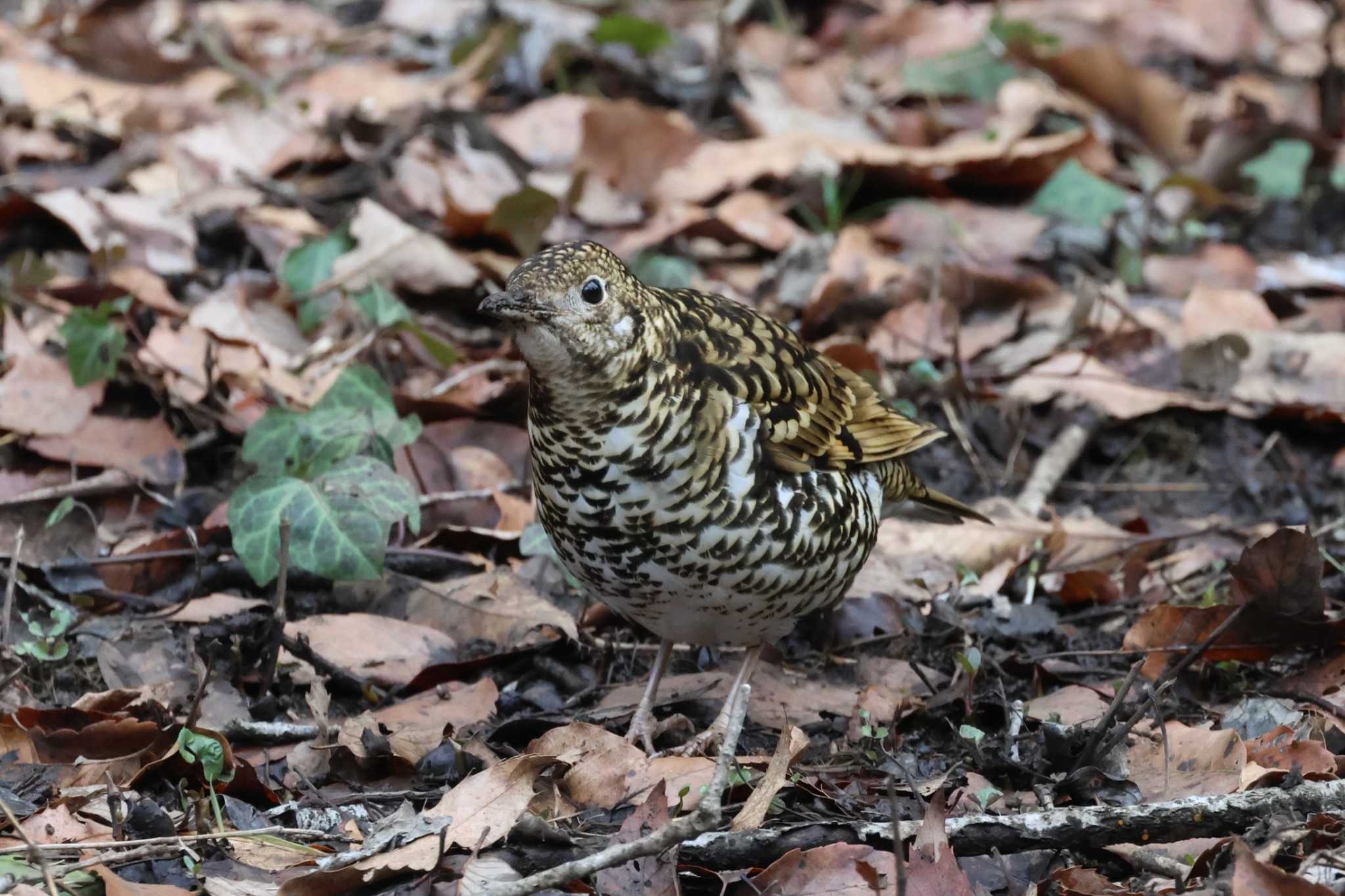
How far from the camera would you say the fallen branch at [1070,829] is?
10.4 ft

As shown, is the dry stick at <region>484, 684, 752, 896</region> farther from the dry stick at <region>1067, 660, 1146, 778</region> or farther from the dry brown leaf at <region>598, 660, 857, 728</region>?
the dry brown leaf at <region>598, 660, 857, 728</region>

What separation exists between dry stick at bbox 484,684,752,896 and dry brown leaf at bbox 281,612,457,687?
50.7 inches

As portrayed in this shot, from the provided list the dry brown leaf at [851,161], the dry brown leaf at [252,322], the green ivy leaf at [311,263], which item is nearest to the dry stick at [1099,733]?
the dry brown leaf at [252,322]

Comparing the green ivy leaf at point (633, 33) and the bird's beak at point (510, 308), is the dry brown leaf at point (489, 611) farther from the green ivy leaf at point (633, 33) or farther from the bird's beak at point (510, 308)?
the green ivy leaf at point (633, 33)

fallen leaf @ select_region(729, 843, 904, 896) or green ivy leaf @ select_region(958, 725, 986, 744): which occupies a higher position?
fallen leaf @ select_region(729, 843, 904, 896)

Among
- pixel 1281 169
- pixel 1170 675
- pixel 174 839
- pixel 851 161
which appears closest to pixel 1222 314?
pixel 1281 169

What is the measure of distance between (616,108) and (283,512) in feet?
10.7

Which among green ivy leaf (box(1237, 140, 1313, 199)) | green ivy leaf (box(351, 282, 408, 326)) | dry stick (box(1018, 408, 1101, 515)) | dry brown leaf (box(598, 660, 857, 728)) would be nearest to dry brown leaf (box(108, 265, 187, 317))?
green ivy leaf (box(351, 282, 408, 326))

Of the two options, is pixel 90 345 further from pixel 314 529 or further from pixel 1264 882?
pixel 1264 882

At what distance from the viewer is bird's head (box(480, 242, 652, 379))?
3299mm

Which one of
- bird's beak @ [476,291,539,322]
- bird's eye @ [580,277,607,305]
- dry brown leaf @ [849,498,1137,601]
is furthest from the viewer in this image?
dry brown leaf @ [849,498,1137,601]

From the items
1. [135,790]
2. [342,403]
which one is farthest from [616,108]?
[135,790]

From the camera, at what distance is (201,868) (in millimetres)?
3211

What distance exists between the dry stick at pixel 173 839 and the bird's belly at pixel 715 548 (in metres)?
0.90
